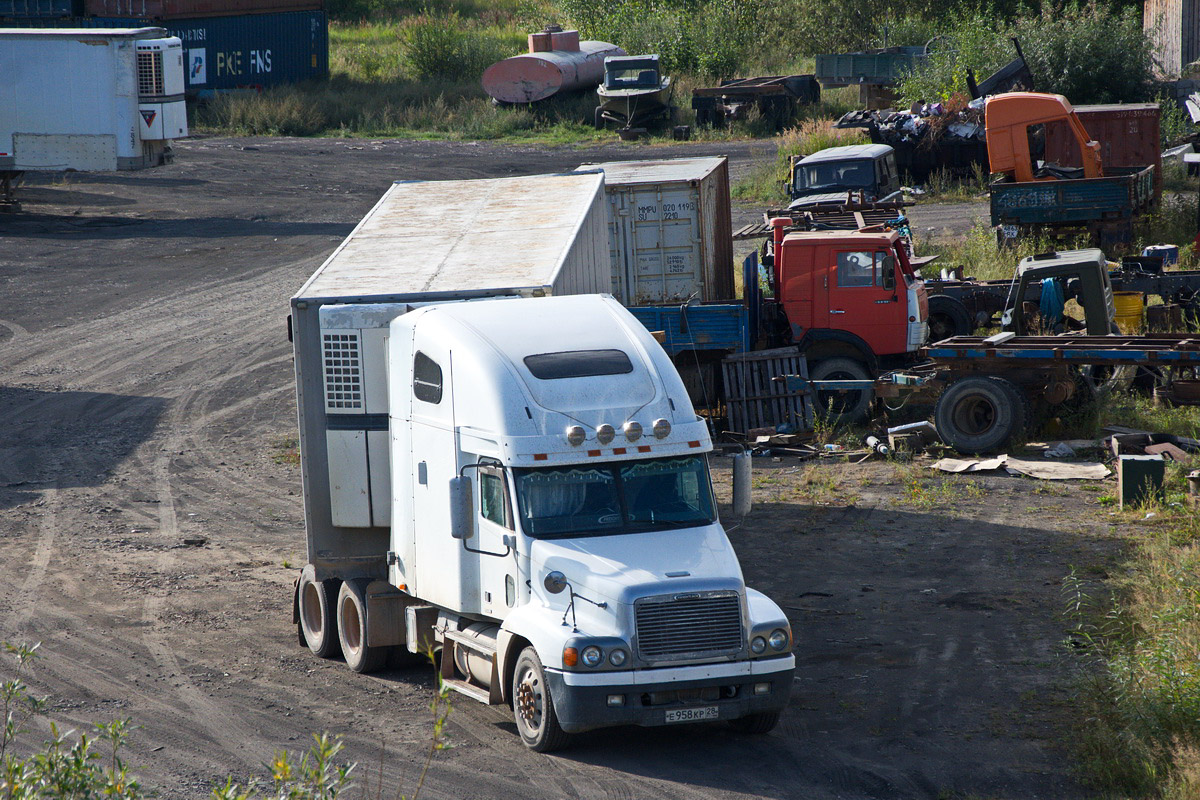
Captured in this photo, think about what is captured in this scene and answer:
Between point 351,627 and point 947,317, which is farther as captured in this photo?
point 947,317

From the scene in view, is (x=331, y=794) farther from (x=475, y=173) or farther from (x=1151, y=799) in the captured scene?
(x=475, y=173)

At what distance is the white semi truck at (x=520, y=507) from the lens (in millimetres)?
8836

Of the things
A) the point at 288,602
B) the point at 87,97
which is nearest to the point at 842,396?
the point at 288,602

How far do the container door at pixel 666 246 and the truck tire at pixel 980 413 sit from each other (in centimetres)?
497

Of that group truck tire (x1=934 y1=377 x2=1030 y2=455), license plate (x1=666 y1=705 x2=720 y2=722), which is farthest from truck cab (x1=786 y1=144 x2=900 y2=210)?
license plate (x1=666 y1=705 x2=720 y2=722)

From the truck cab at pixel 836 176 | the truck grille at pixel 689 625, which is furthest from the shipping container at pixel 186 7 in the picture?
the truck grille at pixel 689 625

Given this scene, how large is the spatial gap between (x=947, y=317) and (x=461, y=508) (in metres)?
13.5

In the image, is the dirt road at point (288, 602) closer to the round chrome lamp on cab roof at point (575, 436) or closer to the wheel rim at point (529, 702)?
the wheel rim at point (529, 702)

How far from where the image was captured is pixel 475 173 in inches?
1535

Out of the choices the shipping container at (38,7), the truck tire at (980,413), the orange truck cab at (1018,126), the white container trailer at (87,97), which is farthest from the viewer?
the shipping container at (38,7)

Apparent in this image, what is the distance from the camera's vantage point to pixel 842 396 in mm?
19188

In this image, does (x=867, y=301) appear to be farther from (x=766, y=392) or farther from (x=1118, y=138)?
(x=1118, y=138)

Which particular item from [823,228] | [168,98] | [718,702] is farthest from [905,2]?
[718,702]

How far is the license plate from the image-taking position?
8.77 metres
